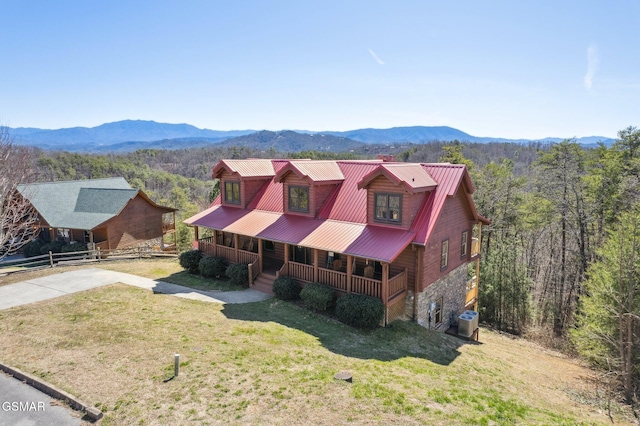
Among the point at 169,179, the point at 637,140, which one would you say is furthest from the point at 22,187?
the point at 169,179

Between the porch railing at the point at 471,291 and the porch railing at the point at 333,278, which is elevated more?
the porch railing at the point at 333,278

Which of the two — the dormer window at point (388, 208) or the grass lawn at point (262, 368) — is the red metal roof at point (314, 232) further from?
the grass lawn at point (262, 368)

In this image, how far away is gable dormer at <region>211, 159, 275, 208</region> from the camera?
23047 millimetres

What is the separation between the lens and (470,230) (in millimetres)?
21109

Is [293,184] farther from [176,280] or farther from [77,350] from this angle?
[77,350]

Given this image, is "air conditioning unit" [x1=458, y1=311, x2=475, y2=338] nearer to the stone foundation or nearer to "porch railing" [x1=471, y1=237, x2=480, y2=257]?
the stone foundation

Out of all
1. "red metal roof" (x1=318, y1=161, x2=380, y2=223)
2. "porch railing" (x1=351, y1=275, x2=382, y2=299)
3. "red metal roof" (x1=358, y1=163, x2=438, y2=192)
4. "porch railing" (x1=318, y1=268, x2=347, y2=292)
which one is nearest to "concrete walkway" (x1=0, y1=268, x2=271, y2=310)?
"porch railing" (x1=318, y1=268, x2=347, y2=292)

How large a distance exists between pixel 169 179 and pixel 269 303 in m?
87.9

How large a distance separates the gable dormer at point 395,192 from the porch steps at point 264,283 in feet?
20.2

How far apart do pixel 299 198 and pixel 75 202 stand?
24.3 metres

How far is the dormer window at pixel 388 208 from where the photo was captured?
16.9 meters

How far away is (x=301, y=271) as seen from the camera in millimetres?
18609

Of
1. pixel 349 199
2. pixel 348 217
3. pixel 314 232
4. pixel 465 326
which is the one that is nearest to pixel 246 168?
pixel 349 199

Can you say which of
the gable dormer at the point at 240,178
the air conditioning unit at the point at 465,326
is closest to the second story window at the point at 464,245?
the air conditioning unit at the point at 465,326
